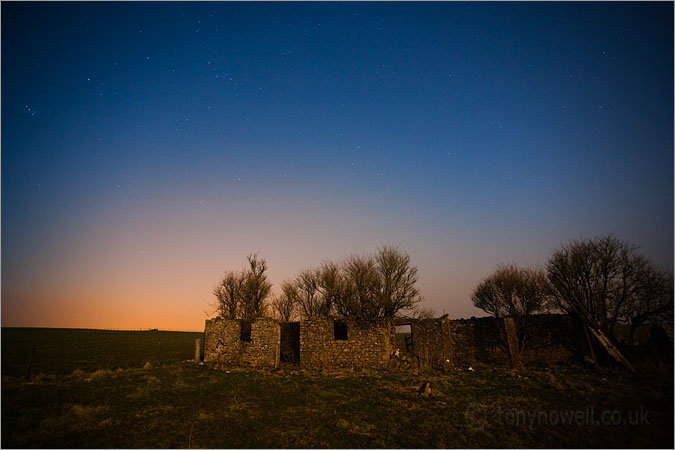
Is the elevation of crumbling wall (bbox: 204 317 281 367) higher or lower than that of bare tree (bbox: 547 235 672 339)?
lower

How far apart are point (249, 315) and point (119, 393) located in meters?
18.2

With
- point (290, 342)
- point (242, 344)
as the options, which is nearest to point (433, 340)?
point (290, 342)

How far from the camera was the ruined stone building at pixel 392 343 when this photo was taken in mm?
17625

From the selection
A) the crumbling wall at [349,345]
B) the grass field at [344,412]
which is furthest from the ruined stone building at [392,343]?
the grass field at [344,412]

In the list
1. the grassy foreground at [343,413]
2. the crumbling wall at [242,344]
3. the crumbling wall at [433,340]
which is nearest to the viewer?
the grassy foreground at [343,413]

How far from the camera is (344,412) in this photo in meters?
8.79

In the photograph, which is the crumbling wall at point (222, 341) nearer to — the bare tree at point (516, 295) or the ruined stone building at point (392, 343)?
the ruined stone building at point (392, 343)

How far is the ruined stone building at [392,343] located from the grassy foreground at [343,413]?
167 inches

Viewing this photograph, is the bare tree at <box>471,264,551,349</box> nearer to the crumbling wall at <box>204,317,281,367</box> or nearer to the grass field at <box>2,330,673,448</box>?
the grass field at <box>2,330,673,448</box>

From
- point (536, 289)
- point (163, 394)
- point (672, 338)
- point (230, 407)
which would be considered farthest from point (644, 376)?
point (163, 394)

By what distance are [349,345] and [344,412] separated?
9213 mm

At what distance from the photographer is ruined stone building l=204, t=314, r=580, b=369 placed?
17.6 meters

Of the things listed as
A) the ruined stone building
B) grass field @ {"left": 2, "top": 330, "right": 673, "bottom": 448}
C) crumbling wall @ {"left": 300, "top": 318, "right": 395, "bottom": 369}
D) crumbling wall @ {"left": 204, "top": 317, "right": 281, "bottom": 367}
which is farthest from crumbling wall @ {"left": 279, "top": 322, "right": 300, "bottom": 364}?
grass field @ {"left": 2, "top": 330, "right": 673, "bottom": 448}

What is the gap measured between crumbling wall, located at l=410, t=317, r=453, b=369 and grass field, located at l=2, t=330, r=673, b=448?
19.8ft
